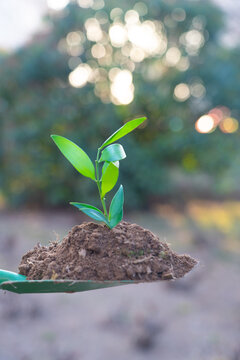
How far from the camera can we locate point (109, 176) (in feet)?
3.58

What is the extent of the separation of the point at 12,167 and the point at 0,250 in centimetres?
293

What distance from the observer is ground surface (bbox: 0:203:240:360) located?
139 inches

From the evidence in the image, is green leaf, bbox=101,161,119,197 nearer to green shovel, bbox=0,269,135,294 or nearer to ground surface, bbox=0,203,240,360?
green shovel, bbox=0,269,135,294

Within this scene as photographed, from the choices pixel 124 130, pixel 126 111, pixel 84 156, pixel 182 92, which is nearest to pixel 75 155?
pixel 84 156

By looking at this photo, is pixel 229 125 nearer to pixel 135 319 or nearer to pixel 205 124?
pixel 205 124

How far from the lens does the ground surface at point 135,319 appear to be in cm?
353

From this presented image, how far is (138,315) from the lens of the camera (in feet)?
13.1

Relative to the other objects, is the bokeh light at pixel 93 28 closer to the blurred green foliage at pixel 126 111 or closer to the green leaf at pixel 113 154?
the blurred green foliage at pixel 126 111

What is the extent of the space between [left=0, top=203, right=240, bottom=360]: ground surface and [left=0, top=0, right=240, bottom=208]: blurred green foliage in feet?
7.45

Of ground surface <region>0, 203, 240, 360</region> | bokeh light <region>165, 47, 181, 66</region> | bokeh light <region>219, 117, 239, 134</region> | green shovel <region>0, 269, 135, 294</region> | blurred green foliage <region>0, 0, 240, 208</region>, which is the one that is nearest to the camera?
green shovel <region>0, 269, 135, 294</region>

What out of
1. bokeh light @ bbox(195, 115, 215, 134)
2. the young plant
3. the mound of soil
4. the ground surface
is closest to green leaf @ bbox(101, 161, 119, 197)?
the young plant

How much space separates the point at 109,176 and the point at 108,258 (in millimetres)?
218

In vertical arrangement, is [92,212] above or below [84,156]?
below

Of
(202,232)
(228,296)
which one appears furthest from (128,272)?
(202,232)
